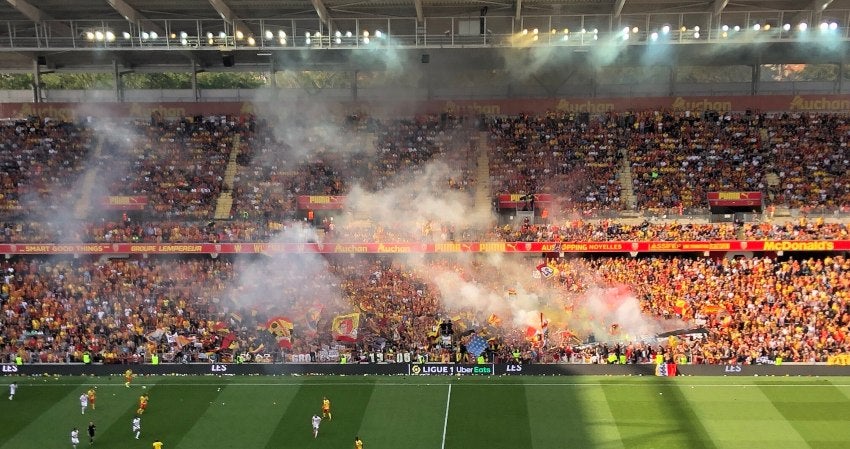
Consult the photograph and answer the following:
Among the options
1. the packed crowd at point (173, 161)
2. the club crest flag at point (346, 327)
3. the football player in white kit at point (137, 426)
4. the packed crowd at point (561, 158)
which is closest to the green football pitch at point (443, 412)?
the football player in white kit at point (137, 426)

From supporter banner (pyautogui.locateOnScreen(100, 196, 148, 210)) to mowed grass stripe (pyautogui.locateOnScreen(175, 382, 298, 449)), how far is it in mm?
13030

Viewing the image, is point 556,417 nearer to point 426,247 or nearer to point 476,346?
point 476,346

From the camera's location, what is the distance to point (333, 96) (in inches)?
1695

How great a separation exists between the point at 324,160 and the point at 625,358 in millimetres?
18573

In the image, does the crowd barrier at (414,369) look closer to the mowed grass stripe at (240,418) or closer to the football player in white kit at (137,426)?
the mowed grass stripe at (240,418)

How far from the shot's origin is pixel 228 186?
126 ft

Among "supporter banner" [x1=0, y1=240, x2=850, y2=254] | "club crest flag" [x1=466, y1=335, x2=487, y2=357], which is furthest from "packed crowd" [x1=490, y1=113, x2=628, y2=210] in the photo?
"club crest flag" [x1=466, y1=335, x2=487, y2=357]

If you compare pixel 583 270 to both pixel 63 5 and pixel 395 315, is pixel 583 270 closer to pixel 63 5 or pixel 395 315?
pixel 395 315

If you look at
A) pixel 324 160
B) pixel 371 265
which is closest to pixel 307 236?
pixel 371 265

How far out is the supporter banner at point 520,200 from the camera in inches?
1432

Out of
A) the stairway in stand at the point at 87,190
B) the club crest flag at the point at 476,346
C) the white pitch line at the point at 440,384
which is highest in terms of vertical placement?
the stairway in stand at the point at 87,190

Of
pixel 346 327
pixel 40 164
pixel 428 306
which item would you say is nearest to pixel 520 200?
pixel 428 306

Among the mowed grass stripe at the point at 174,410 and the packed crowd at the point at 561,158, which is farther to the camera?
the packed crowd at the point at 561,158

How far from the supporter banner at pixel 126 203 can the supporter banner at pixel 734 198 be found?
90.1ft
